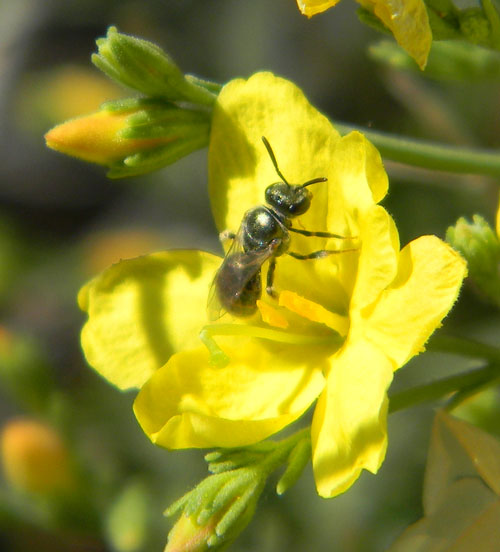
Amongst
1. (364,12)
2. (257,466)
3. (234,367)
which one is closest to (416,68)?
(364,12)

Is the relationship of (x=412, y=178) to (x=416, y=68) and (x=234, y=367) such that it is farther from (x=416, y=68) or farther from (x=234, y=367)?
(x=234, y=367)

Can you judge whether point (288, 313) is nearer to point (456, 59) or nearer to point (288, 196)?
point (288, 196)

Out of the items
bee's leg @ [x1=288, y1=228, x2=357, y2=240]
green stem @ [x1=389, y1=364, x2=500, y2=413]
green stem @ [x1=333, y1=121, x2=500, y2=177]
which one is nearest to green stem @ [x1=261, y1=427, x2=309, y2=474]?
green stem @ [x1=389, y1=364, x2=500, y2=413]

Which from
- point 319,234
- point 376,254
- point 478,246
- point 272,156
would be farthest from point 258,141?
point 478,246

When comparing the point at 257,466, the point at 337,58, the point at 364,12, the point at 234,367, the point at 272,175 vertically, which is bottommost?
the point at 337,58

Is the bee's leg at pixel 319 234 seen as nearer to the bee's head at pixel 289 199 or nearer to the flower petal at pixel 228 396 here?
the bee's head at pixel 289 199

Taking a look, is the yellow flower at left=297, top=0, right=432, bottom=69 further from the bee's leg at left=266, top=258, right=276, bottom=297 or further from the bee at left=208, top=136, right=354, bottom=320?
the bee's leg at left=266, top=258, right=276, bottom=297
